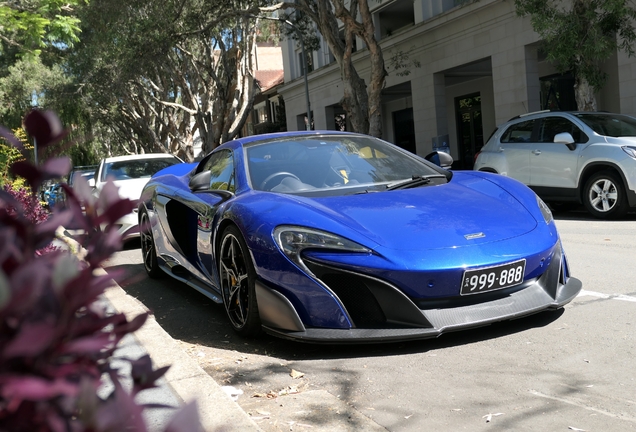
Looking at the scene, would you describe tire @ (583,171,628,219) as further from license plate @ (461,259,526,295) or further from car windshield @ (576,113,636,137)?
license plate @ (461,259,526,295)

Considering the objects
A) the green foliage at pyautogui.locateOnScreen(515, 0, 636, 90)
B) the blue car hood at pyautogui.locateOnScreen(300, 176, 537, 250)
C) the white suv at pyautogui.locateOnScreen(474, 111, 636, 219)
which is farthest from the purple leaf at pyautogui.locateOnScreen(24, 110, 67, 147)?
the green foliage at pyautogui.locateOnScreen(515, 0, 636, 90)

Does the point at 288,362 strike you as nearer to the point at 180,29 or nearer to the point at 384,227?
the point at 384,227

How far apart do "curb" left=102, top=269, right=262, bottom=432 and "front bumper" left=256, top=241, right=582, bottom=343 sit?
65cm

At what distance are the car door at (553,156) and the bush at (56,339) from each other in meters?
11.2

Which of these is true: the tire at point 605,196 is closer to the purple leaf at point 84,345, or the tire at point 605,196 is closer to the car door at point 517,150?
the car door at point 517,150

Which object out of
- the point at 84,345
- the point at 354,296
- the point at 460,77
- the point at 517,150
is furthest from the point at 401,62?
the point at 84,345

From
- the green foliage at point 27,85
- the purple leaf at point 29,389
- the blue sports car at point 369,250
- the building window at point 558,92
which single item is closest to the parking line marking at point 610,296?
the blue sports car at point 369,250

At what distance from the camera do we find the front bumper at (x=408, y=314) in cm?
406

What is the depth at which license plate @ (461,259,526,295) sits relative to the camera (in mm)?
4141

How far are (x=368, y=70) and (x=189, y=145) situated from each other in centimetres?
1068

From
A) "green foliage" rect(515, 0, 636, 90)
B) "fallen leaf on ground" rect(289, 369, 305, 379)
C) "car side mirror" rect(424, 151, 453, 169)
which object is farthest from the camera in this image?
"green foliage" rect(515, 0, 636, 90)

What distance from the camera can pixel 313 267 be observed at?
4160 mm

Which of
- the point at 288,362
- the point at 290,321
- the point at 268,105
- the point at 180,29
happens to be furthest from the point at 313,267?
the point at 268,105

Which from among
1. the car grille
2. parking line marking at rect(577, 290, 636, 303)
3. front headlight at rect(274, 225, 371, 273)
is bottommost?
parking line marking at rect(577, 290, 636, 303)
